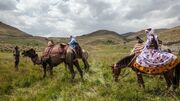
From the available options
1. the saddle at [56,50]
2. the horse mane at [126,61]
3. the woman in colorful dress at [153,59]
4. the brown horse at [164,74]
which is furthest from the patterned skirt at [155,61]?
the saddle at [56,50]

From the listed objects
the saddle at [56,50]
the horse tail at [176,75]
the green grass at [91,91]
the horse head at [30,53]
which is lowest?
the green grass at [91,91]

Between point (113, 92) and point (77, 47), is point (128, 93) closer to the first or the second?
point (113, 92)

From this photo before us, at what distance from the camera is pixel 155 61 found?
12.9 meters

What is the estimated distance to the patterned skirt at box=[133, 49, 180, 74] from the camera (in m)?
12.6

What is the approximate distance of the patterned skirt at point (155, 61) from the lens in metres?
12.6

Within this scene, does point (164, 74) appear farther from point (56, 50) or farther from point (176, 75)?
point (56, 50)

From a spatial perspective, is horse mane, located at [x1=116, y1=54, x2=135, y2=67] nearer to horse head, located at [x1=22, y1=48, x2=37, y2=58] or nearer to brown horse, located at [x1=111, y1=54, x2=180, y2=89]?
brown horse, located at [x1=111, y1=54, x2=180, y2=89]

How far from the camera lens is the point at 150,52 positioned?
13.1 metres

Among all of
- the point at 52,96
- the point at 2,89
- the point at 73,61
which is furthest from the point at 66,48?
the point at 52,96

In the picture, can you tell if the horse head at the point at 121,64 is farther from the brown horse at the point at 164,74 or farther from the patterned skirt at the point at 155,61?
the patterned skirt at the point at 155,61

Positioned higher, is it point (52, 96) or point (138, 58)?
point (138, 58)

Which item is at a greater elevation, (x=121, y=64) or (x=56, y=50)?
(x=56, y=50)

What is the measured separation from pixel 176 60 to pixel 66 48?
6755mm

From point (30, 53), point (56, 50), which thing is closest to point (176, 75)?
point (56, 50)
